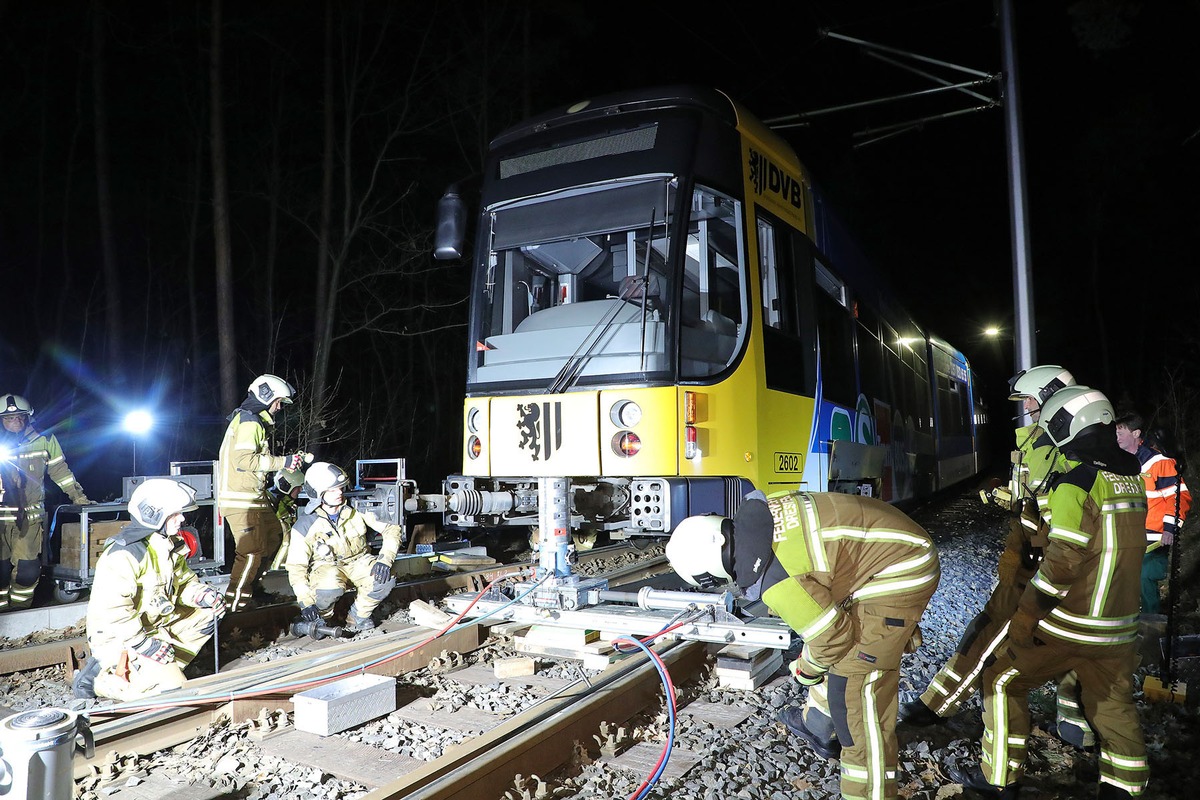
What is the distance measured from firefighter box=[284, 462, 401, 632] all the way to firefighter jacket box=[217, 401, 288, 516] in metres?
0.42

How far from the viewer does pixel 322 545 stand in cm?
675

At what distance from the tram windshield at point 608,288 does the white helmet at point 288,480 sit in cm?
258

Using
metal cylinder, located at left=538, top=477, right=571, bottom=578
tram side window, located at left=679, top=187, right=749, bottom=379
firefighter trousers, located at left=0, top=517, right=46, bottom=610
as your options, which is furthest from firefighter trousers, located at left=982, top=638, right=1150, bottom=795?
firefighter trousers, located at left=0, top=517, right=46, bottom=610

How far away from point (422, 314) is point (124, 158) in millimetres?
8754

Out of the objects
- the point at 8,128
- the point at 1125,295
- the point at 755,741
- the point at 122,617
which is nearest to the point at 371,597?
the point at 122,617

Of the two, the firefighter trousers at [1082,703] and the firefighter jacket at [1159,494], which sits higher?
the firefighter jacket at [1159,494]

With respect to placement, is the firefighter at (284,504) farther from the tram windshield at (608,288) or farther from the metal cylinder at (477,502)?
the tram windshield at (608,288)

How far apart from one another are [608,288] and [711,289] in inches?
39.1

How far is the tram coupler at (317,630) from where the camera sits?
20.9ft

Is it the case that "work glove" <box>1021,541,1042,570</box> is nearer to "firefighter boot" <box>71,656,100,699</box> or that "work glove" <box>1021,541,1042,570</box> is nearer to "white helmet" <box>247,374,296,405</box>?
"firefighter boot" <box>71,656,100,699</box>

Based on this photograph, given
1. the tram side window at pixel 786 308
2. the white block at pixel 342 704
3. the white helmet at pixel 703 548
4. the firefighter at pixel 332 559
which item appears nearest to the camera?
the white helmet at pixel 703 548

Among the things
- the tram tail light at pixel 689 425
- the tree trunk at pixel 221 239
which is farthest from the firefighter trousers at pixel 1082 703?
the tree trunk at pixel 221 239

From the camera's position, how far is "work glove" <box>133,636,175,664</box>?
479cm

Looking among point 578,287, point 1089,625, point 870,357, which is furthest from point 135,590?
point 870,357
